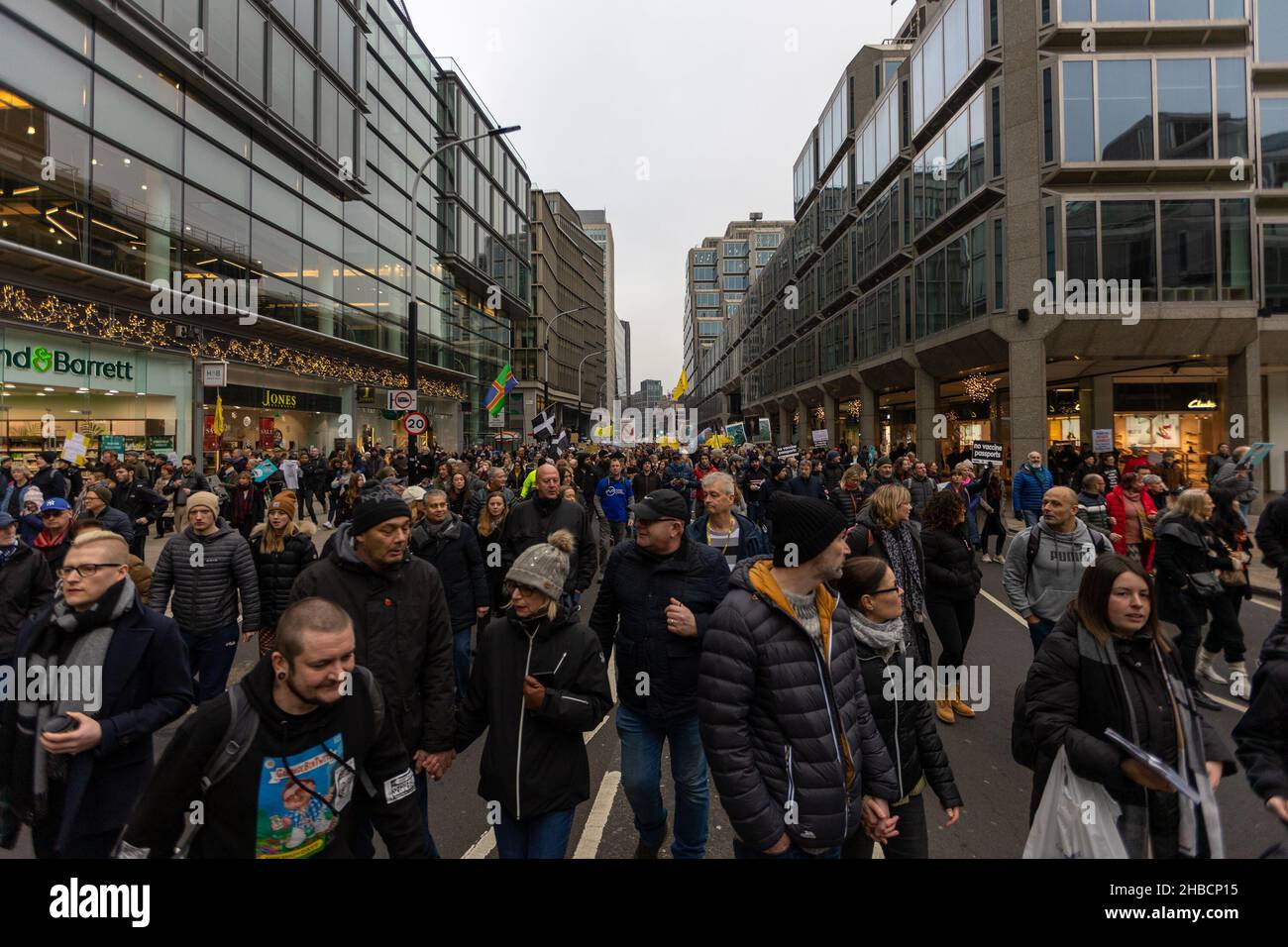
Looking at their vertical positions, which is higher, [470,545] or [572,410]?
[572,410]

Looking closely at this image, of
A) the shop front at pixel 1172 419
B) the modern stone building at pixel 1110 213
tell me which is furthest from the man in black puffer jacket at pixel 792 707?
the shop front at pixel 1172 419

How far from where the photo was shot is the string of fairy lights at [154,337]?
1405 cm

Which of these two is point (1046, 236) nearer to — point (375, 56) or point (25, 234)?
point (25, 234)

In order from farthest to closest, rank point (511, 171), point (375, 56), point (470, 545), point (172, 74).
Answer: point (511, 171), point (375, 56), point (172, 74), point (470, 545)

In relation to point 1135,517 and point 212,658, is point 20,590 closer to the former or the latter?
point 212,658

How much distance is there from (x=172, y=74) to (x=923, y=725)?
81.9 feet

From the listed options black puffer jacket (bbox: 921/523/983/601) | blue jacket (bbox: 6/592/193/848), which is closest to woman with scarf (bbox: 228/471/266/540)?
blue jacket (bbox: 6/592/193/848)

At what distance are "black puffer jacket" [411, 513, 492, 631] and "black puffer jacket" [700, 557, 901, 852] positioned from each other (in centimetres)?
336

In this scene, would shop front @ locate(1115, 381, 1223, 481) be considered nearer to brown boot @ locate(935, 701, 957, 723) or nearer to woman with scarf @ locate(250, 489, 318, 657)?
brown boot @ locate(935, 701, 957, 723)

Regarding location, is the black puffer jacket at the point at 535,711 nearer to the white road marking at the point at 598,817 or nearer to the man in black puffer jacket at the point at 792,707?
the man in black puffer jacket at the point at 792,707

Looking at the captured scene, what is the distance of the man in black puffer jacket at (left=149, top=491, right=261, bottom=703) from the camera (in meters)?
4.65

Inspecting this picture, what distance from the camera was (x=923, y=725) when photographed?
8.82 feet
